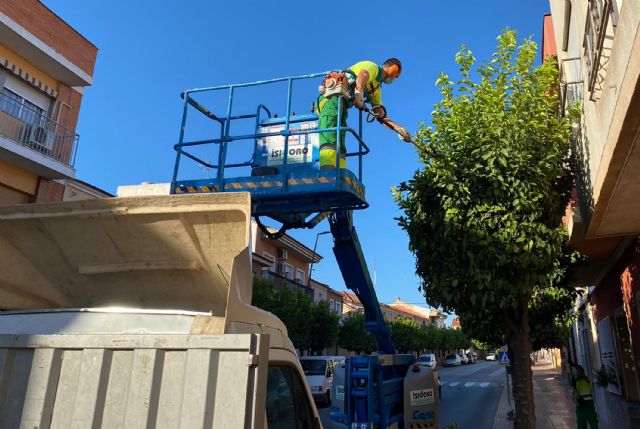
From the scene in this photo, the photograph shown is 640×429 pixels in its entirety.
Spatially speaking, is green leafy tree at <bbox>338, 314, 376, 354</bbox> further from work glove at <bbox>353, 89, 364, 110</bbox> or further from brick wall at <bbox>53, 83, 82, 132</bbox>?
work glove at <bbox>353, 89, 364, 110</bbox>

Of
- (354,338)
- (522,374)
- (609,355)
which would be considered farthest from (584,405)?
(354,338)

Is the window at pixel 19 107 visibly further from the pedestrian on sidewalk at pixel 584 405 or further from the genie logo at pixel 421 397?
the pedestrian on sidewalk at pixel 584 405

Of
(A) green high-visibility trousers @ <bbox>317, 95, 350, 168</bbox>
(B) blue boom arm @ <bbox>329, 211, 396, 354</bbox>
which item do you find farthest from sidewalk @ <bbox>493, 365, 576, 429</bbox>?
(A) green high-visibility trousers @ <bbox>317, 95, 350, 168</bbox>

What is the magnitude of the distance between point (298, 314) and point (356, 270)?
16290mm

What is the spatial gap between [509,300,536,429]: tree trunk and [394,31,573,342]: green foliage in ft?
0.94

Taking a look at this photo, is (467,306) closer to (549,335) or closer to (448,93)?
(448,93)

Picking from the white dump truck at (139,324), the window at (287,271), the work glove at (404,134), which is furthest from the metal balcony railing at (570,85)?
the window at (287,271)

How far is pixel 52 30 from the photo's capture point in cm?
1244

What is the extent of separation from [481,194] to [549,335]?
20.7ft

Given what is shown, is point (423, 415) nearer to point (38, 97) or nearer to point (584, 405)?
point (584, 405)

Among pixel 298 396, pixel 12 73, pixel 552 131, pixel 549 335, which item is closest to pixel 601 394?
pixel 549 335

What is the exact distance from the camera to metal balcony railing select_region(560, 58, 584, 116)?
6.60 meters

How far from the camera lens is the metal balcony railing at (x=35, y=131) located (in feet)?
37.3

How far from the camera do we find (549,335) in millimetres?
10688
